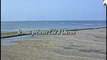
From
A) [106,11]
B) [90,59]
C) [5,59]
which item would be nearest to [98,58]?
[90,59]

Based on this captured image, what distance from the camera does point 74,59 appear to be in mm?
16719

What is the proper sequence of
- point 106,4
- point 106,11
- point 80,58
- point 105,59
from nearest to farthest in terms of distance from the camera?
point 106,4 → point 106,11 → point 105,59 → point 80,58

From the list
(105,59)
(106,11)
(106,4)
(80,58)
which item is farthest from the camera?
(80,58)

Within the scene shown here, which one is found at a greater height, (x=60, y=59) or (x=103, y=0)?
(x=103, y=0)

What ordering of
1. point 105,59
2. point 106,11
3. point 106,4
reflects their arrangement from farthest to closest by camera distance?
point 105,59, point 106,11, point 106,4

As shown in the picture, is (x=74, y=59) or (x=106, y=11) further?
(x=74, y=59)

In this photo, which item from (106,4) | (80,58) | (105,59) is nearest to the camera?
(106,4)

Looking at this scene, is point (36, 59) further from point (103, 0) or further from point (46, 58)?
point (103, 0)

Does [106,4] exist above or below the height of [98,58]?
above

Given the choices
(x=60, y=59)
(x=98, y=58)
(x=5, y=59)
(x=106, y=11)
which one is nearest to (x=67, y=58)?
(x=60, y=59)

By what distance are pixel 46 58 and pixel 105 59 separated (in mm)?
3816

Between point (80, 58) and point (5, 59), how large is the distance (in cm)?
481

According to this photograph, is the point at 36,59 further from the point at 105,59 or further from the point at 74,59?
the point at 105,59

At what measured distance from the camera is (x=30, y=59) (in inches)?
662
